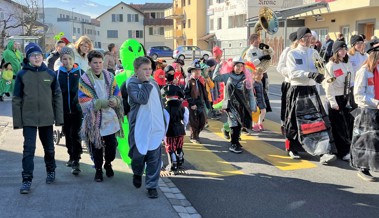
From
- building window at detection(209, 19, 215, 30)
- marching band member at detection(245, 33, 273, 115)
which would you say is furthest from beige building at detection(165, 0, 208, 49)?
marching band member at detection(245, 33, 273, 115)

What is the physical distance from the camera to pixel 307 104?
6.66 meters

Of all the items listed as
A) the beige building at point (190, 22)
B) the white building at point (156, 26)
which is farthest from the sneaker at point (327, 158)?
the white building at point (156, 26)

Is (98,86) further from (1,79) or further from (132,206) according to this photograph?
(1,79)

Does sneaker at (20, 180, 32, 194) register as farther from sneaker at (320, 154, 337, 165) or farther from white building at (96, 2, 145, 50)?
white building at (96, 2, 145, 50)

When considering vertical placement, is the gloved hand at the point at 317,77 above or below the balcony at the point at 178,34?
below

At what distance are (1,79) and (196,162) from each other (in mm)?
10069

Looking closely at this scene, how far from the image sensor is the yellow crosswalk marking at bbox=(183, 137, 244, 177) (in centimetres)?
629

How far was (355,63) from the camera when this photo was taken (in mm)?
6910

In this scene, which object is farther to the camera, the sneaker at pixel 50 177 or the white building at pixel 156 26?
the white building at pixel 156 26

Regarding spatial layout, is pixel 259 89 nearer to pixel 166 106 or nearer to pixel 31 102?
pixel 166 106

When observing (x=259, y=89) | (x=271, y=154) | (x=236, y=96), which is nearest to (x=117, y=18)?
(x=259, y=89)

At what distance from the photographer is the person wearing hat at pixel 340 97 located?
6.68 meters

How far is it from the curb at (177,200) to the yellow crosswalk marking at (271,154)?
1.90m

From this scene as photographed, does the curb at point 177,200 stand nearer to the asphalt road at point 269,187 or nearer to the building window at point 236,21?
the asphalt road at point 269,187
